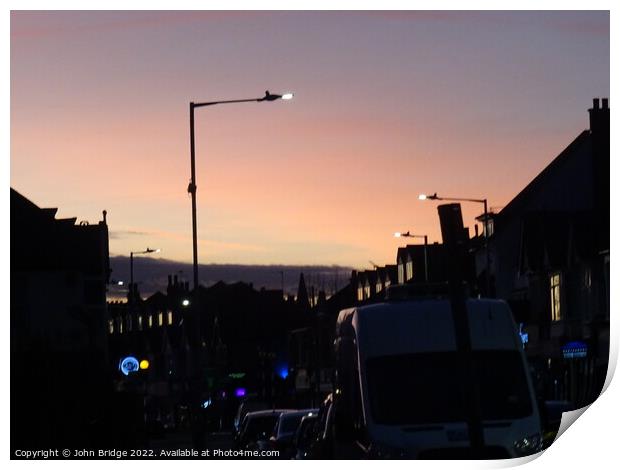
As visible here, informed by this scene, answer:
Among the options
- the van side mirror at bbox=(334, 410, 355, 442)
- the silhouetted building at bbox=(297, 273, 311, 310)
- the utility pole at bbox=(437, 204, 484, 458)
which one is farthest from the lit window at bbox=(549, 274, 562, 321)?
the utility pole at bbox=(437, 204, 484, 458)

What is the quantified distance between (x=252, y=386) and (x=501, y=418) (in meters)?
52.1

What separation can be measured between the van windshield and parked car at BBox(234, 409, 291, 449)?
12.4m

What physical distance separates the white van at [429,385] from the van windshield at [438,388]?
0.04 feet

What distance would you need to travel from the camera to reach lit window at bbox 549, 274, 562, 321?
52.2m

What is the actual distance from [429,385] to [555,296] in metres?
33.5

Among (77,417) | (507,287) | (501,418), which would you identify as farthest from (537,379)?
(507,287)

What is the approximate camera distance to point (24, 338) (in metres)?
26.9

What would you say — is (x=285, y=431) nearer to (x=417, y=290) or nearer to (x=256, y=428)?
(x=256, y=428)

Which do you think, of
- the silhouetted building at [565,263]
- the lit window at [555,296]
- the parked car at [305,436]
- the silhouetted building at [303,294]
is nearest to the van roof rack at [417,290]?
the silhouetted building at [565,263]

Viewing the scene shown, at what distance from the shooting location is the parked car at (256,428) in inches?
1318

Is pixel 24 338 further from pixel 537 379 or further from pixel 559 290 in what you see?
pixel 559 290

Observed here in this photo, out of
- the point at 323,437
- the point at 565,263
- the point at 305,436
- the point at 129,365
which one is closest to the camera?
the point at 323,437

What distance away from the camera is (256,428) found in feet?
113

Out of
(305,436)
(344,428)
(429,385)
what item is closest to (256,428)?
(305,436)
